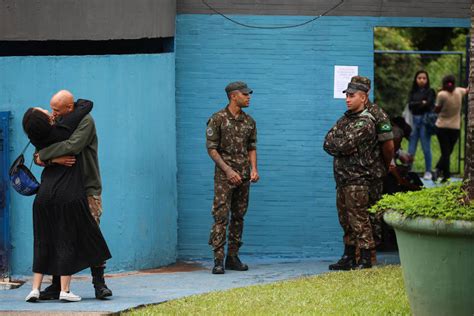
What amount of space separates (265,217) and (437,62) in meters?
11.9

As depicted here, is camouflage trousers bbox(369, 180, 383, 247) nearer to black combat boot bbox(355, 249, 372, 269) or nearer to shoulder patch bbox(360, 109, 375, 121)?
black combat boot bbox(355, 249, 372, 269)

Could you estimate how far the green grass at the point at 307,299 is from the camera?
350 inches

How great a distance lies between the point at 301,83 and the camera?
1205 centimetres

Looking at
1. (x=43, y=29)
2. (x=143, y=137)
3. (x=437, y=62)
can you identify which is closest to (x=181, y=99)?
(x=143, y=137)

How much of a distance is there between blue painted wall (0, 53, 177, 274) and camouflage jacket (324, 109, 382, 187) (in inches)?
68.9

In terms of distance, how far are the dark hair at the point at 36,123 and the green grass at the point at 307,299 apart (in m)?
1.60

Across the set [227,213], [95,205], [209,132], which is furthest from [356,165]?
[95,205]

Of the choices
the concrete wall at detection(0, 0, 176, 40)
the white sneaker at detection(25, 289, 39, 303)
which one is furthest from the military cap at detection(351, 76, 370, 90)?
the white sneaker at detection(25, 289, 39, 303)

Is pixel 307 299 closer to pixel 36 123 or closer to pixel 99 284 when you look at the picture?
pixel 99 284

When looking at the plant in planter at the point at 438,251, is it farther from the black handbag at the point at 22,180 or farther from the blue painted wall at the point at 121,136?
the blue painted wall at the point at 121,136

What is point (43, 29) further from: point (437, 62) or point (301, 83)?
point (437, 62)

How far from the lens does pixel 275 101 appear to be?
1205cm

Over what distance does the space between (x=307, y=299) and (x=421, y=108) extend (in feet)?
28.9

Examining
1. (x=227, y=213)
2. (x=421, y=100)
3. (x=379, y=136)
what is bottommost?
(x=227, y=213)
